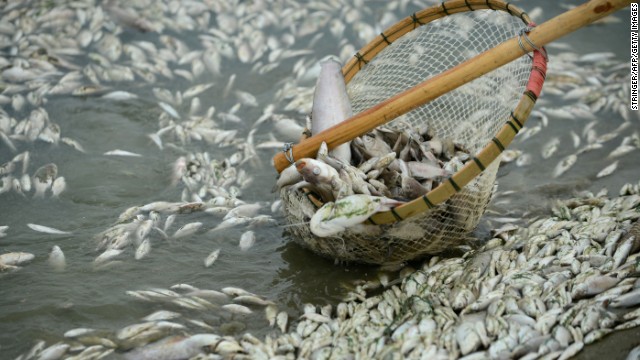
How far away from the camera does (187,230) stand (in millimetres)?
3916

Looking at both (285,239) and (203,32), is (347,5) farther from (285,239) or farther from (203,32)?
(285,239)

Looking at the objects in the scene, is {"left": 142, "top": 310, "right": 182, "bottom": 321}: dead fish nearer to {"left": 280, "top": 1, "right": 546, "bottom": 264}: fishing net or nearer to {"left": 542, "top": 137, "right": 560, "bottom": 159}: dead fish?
{"left": 280, "top": 1, "right": 546, "bottom": 264}: fishing net

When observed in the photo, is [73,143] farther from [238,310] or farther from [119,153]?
[238,310]

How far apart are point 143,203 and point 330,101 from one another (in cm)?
134

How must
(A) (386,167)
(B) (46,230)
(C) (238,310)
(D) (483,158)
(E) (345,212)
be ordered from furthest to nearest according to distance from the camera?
1. (B) (46,230)
2. (A) (386,167)
3. (C) (238,310)
4. (E) (345,212)
5. (D) (483,158)

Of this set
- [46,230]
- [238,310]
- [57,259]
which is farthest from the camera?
[46,230]

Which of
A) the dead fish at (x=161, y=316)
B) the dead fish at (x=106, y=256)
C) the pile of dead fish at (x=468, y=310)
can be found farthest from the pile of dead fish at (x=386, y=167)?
the dead fish at (x=106, y=256)

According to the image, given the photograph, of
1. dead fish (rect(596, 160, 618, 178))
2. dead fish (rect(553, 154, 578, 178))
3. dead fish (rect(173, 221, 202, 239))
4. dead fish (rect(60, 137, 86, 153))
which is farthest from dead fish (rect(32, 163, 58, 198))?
dead fish (rect(596, 160, 618, 178))

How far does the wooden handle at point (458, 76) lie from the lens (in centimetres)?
294

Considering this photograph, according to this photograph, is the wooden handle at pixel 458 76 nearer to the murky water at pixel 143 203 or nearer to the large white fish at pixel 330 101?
the large white fish at pixel 330 101

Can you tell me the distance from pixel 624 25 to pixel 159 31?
401 centimetres

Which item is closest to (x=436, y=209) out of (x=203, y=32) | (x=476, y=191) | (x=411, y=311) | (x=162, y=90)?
(x=476, y=191)

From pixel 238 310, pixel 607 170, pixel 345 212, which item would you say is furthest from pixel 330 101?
pixel 607 170

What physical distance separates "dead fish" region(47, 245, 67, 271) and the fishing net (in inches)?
47.6
